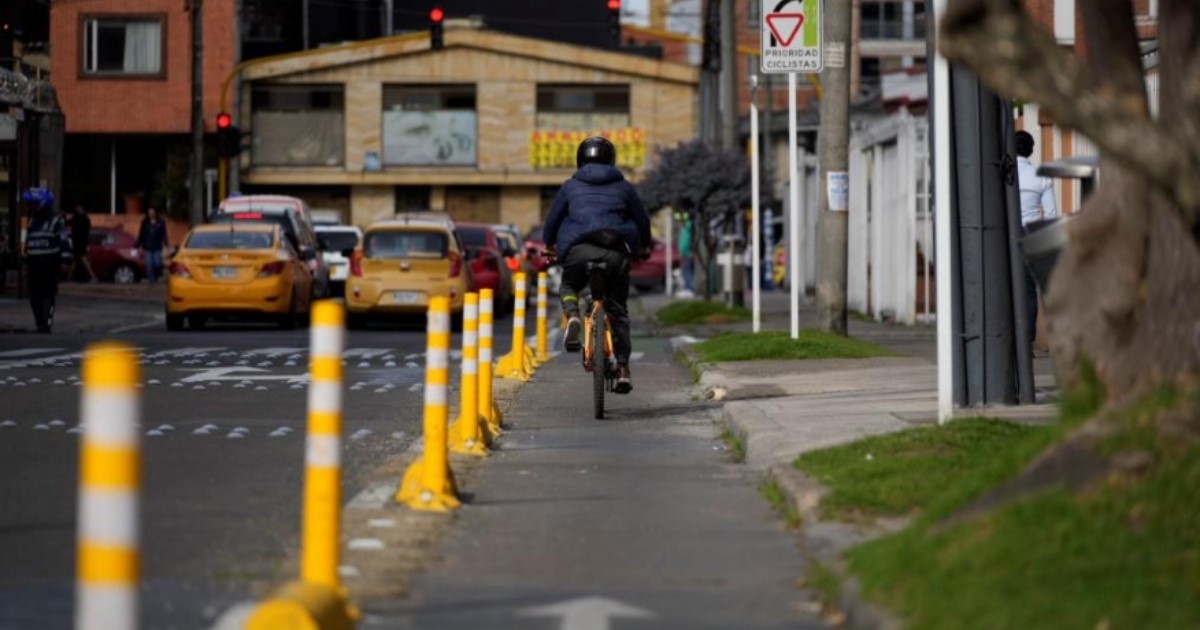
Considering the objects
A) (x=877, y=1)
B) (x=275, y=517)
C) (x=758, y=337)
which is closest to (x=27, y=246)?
(x=758, y=337)

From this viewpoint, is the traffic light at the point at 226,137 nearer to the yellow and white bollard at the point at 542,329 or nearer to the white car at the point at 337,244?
the white car at the point at 337,244

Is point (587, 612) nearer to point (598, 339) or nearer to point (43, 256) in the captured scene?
point (598, 339)

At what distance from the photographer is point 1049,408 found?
1341 centimetres

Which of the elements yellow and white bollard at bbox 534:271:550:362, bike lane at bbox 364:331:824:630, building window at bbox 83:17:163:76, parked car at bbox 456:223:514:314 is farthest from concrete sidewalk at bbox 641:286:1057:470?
building window at bbox 83:17:163:76

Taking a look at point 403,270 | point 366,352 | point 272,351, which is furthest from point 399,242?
point 272,351

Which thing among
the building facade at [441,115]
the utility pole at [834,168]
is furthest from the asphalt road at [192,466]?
the building facade at [441,115]

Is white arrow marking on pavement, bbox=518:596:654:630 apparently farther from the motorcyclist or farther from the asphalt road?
the motorcyclist

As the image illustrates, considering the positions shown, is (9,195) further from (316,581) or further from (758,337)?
(316,581)

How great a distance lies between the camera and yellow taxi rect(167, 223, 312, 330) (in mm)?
30750

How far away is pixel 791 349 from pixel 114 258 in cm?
3645

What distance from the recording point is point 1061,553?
22.6 feet

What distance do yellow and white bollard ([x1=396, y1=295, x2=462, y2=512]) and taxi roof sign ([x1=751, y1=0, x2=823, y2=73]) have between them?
11.2m

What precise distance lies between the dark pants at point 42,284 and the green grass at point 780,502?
60.3 feet

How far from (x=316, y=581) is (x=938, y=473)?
12.4ft
